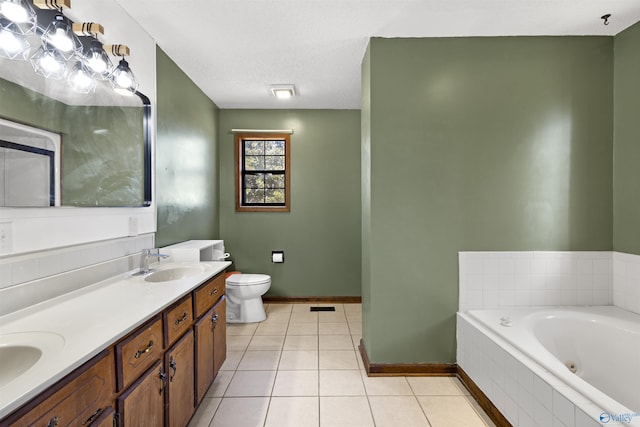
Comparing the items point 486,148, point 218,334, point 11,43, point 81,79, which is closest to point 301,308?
point 218,334

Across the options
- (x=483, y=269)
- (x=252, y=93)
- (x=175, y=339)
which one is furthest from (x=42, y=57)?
(x=483, y=269)

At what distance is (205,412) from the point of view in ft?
6.49

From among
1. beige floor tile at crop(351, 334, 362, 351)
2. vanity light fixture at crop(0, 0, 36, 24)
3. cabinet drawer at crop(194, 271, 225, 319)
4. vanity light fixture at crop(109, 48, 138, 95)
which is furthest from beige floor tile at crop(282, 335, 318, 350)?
vanity light fixture at crop(0, 0, 36, 24)

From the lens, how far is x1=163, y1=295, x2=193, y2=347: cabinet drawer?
1486 mm

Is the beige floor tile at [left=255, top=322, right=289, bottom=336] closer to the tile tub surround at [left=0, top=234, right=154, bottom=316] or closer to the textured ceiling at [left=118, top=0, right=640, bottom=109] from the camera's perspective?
the tile tub surround at [left=0, top=234, right=154, bottom=316]

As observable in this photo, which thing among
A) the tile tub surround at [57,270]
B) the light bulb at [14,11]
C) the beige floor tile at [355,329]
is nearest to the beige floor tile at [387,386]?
the beige floor tile at [355,329]

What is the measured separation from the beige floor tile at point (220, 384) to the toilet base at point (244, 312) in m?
1.00

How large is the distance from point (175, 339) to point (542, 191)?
2.58 meters

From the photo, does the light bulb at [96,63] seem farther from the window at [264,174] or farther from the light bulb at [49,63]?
the window at [264,174]

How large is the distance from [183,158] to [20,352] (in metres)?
2.19

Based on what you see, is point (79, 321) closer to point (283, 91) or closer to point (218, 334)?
point (218, 334)

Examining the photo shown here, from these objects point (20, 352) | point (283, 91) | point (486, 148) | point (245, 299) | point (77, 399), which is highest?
point (283, 91)

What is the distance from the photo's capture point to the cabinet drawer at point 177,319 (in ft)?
4.88

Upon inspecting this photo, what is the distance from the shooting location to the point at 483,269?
7.91ft
